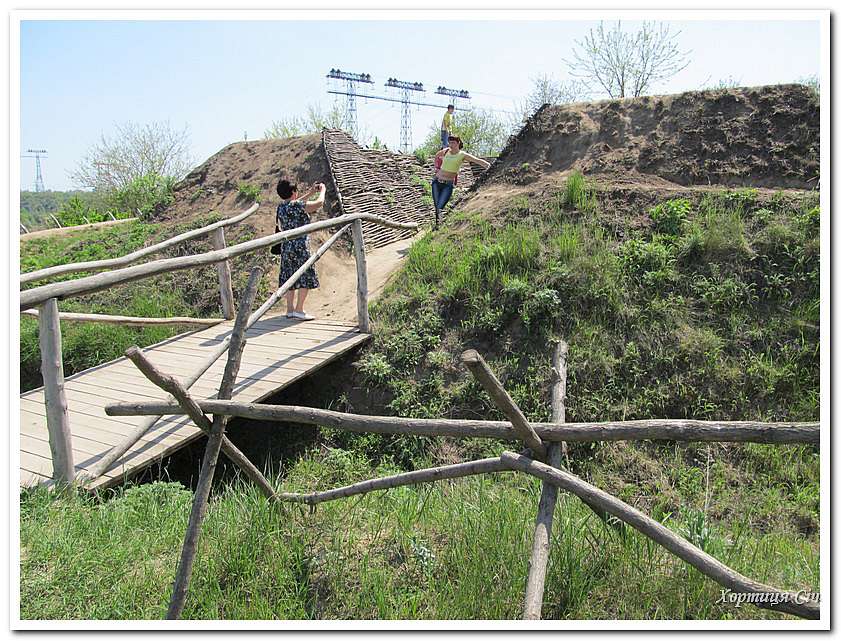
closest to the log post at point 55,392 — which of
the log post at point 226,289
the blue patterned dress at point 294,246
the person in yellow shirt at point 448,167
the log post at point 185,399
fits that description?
the log post at point 185,399

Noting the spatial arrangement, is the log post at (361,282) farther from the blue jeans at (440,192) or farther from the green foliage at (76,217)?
the green foliage at (76,217)

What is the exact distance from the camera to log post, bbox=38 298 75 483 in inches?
152

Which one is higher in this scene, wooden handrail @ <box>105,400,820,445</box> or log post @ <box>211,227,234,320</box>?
log post @ <box>211,227,234,320</box>

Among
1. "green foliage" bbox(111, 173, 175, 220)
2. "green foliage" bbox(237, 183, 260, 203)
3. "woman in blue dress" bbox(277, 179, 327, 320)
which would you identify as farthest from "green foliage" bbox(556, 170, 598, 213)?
"green foliage" bbox(111, 173, 175, 220)

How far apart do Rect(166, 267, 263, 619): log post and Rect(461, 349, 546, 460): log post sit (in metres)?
1.33

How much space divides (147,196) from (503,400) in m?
13.7

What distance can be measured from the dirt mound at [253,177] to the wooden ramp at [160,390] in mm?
4095

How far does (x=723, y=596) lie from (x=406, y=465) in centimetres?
330

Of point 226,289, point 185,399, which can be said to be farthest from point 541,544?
point 226,289

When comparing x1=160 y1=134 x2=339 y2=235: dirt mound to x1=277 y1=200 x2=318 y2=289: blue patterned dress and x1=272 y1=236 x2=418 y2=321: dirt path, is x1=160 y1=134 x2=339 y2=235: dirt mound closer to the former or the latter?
x1=272 y1=236 x2=418 y2=321: dirt path

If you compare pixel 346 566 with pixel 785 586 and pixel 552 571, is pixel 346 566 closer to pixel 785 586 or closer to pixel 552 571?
pixel 552 571

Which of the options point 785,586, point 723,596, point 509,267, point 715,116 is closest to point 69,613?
point 723,596

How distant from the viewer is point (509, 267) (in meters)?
6.73

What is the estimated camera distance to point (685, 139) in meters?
8.23
